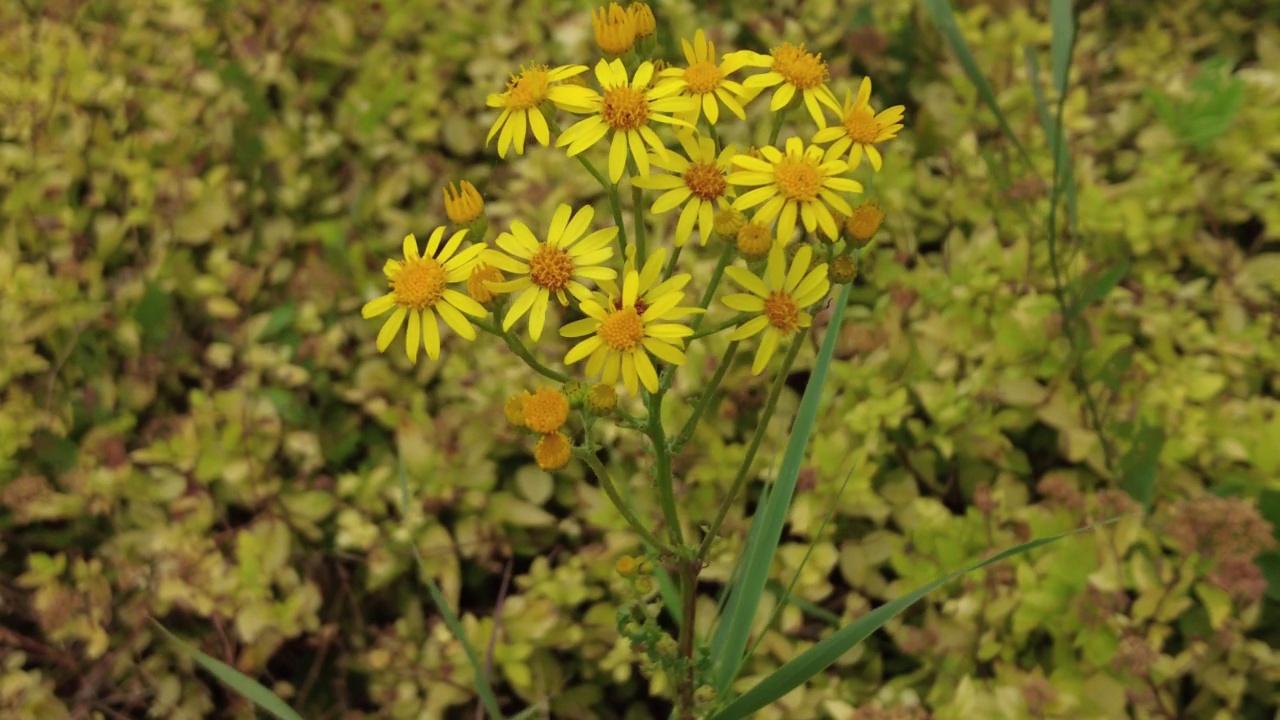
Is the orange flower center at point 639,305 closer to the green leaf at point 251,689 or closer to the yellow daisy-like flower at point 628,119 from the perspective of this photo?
the yellow daisy-like flower at point 628,119

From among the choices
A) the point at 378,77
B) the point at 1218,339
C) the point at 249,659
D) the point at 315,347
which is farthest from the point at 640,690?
the point at 378,77

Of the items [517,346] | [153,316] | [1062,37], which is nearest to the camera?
[517,346]

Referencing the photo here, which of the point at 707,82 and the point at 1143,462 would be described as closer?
the point at 707,82

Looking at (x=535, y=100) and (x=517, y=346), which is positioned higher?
(x=535, y=100)

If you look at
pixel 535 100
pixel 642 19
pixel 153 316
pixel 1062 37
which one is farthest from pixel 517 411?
pixel 153 316

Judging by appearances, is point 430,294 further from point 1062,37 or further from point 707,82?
point 1062,37

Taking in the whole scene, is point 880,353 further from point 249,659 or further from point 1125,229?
point 249,659

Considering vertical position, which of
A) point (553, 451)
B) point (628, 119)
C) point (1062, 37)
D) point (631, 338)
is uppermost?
point (1062, 37)

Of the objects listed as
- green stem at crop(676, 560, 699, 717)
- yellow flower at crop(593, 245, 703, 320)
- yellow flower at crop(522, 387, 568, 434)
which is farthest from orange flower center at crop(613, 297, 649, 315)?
green stem at crop(676, 560, 699, 717)
